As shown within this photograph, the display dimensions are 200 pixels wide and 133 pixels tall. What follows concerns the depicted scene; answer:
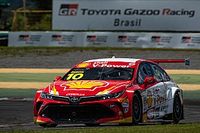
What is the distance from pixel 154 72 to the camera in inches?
622

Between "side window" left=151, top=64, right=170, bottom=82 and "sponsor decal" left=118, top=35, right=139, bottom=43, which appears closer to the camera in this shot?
"side window" left=151, top=64, right=170, bottom=82

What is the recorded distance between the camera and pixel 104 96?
544 inches

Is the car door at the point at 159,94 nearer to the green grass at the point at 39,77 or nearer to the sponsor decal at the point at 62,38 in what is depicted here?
the green grass at the point at 39,77

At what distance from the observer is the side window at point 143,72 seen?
14945 mm

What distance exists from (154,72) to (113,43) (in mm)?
24933

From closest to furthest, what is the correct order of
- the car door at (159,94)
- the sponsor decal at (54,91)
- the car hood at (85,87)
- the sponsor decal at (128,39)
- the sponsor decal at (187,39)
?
the car hood at (85,87)
the sponsor decal at (54,91)
the car door at (159,94)
the sponsor decal at (187,39)
the sponsor decal at (128,39)

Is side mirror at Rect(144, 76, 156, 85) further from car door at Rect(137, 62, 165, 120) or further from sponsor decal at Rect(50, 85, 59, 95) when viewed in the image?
sponsor decal at Rect(50, 85, 59, 95)

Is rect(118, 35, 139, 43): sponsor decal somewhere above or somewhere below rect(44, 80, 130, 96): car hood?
below

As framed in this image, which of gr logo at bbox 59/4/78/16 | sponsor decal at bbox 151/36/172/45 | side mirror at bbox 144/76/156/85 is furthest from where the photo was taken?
gr logo at bbox 59/4/78/16

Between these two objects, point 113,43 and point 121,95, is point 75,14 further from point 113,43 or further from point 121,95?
point 121,95

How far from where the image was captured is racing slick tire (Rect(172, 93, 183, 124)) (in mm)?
16062

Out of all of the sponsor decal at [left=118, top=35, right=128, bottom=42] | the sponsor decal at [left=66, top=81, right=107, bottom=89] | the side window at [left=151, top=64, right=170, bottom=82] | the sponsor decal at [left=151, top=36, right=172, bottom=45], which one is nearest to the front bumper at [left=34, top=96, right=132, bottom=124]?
the sponsor decal at [left=66, top=81, right=107, bottom=89]

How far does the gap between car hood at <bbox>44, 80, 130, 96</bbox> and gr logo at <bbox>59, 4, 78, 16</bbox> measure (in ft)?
114

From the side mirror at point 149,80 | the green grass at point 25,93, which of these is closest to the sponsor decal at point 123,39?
the green grass at point 25,93
